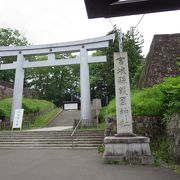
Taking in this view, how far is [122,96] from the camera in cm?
824

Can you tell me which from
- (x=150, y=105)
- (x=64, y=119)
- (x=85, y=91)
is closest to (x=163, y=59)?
(x=150, y=105)

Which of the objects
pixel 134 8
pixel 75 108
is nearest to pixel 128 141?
pixel 134 8

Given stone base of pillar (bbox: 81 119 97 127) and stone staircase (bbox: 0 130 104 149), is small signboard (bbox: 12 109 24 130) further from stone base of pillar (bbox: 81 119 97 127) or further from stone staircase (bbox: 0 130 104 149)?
stone base of pillar (bbox: 81 119 97 127)

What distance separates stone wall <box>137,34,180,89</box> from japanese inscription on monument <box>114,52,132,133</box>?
607 cm

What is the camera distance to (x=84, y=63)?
18.8 m

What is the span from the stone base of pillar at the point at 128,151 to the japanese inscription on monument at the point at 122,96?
763 millimetres

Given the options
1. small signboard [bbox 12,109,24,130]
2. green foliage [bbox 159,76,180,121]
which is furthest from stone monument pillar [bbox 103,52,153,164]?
small signboard [bbox 12,109,24,130]

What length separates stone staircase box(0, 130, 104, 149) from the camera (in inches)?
458

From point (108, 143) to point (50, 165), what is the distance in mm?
1857

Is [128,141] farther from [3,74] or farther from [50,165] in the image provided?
[3,74]

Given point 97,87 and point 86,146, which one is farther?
point 97,87

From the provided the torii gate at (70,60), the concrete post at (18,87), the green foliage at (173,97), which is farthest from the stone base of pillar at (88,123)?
the green foliage at (173,97)

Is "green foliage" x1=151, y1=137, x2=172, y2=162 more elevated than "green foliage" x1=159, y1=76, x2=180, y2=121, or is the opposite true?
"green foliage" x1=159, y1=76, x2=180, y2=121

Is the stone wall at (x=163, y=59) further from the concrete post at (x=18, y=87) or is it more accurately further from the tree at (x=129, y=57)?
the concrete post at (x=18, y=87)
